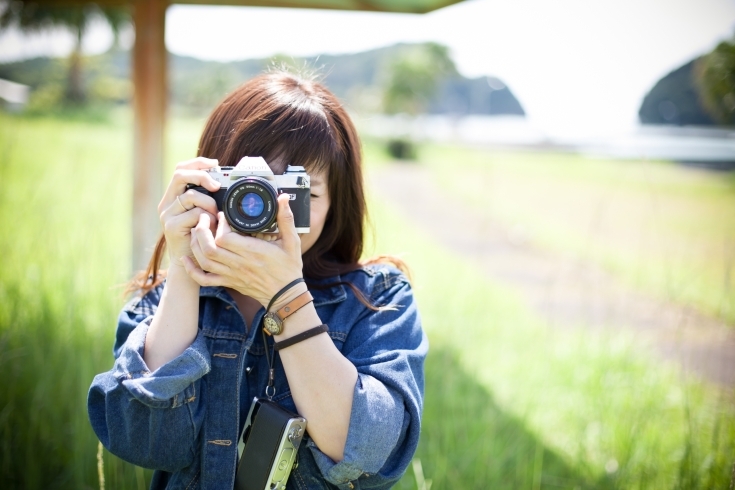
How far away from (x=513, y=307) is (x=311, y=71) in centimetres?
315

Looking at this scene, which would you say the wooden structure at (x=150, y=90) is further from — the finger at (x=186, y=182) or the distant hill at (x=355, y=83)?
the distant hill at (x=355, y=83)

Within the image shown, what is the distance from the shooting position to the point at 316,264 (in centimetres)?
138

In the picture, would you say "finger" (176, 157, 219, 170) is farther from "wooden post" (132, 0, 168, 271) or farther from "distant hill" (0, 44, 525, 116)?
"distant hill" (0, 44, 525, 116)

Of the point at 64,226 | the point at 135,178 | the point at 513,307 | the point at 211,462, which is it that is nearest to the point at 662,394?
the point at 513,307

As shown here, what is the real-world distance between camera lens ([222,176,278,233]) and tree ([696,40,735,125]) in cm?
244

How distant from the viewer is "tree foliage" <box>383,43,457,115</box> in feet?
64.0

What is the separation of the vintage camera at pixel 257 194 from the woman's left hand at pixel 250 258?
0.9 inches

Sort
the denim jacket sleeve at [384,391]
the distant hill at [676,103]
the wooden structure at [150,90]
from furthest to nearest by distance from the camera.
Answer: the distant hill at [676,103]
the wooden structure at [150,90]
the denim jacket sleeve at [384,391]

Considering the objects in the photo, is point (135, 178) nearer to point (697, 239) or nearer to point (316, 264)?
point (316, 264)

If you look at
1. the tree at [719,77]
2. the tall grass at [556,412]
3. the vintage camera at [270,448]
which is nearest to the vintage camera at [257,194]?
the vintage camera at [270,448]

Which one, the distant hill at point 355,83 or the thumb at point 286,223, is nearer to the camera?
the thumb at point 286,223

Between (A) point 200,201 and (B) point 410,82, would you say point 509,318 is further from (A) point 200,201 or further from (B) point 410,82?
(B) point 410,82

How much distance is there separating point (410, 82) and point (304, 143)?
19356mm

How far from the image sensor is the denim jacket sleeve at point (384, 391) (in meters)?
1.10
